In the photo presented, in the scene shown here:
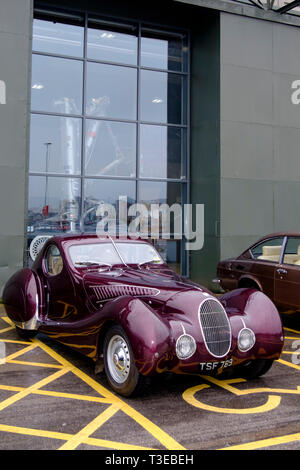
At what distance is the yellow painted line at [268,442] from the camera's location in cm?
320

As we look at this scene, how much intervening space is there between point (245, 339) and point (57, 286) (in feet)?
8.12

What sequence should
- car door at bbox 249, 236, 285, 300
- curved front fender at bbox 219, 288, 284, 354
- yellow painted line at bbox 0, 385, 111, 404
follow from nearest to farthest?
yellow painted line at bbox 0, 385, 111, 404 < curved front fender at bbox 219, 288, 284, 354 < car door at bbox 249, 236, 285, 300

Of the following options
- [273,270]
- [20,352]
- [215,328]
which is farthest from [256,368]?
[20,352]

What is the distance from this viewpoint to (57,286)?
5695 mm

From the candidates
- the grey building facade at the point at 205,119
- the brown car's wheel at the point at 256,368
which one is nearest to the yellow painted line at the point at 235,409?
the brown car's wheel at the point at 256,368

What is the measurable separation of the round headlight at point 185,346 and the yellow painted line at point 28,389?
4.85 feet

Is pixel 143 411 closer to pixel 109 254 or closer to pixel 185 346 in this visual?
pixel 185 346

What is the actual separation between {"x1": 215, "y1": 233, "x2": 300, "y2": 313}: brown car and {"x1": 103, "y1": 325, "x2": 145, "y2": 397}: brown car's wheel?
3.38 m

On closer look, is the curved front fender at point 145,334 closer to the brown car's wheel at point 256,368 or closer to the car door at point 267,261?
the brown car's wheel at point 256,368

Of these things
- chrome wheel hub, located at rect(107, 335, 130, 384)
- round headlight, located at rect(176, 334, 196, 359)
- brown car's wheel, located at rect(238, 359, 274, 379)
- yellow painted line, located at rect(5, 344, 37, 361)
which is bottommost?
yellow painted line, located at rect(5, 344, 37, 361)

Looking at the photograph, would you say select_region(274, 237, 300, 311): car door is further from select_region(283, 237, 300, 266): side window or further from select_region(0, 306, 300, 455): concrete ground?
select_region(0, 306, 300, 455): concrete ground

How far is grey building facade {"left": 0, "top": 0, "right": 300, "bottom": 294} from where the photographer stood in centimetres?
1106

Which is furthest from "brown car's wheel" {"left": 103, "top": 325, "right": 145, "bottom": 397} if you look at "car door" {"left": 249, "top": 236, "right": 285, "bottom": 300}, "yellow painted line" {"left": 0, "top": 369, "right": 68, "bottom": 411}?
"car door" {"left": 249, "top": 236, "right": 285, "bottom": 300}

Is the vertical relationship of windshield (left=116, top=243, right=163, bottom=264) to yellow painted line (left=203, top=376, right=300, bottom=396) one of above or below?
above
